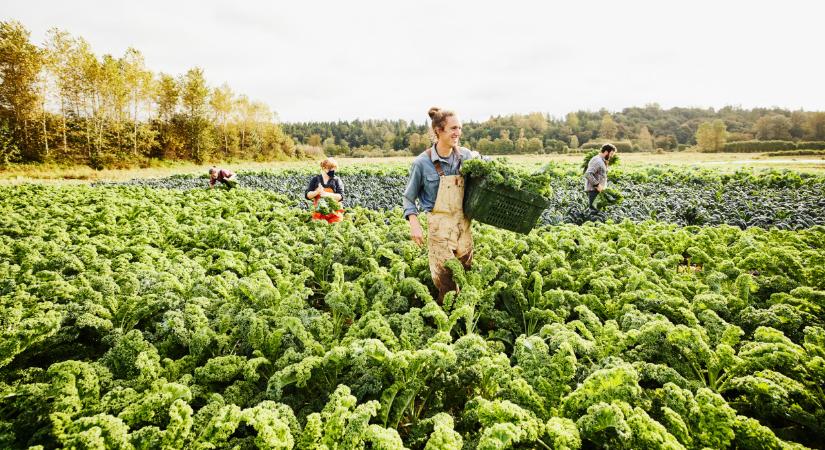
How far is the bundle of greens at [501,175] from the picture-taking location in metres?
4.38

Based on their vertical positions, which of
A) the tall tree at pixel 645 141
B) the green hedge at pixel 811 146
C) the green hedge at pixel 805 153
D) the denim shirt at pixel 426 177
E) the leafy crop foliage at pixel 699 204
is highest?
the tall tree at pixel 645 141

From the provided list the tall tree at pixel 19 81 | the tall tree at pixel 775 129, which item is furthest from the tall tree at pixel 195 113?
the tall tree at pixel 775 129

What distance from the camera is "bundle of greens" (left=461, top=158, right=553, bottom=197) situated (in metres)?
4.38

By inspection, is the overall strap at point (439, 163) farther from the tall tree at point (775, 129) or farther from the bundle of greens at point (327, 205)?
the tall tree at point (775, 129)

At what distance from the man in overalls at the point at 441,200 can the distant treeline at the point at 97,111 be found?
42716 mm

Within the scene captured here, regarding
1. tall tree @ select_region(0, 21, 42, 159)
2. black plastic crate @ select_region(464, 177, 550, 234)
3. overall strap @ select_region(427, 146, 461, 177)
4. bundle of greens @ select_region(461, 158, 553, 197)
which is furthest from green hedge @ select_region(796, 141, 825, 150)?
tall tree @ select_region(0, 21, 42, 159)

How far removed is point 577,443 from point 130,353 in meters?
3.66

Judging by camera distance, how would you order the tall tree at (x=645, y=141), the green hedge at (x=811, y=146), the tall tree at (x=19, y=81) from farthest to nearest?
the tall tree at (x=645, y=141), the green hedge at (x=811, y=146), the tall tree at (x=19, y=81)

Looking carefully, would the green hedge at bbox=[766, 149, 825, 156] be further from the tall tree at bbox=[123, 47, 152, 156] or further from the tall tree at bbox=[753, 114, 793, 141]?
the tall tree at bbox=[123, 47, 152, 156]

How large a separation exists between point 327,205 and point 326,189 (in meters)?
0.46

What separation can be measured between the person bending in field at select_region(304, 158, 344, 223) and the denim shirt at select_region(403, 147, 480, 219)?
14.5 feet

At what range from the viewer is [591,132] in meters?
119

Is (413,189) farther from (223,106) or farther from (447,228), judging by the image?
(223,106)

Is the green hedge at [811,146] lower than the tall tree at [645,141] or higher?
lower
